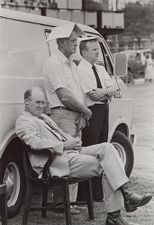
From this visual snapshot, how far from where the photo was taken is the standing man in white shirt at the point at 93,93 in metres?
6.32

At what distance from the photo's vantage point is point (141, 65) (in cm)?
4250

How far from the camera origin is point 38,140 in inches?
208

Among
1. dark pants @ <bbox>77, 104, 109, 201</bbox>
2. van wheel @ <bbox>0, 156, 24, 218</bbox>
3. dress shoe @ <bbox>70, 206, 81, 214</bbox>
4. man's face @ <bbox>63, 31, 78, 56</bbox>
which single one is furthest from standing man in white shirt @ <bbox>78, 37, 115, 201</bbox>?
van wheel @ <bbox>0, 156, 24, 218</bbox>

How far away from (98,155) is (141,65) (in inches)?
1472

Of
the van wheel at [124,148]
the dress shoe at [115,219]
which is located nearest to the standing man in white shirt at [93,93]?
the dress shoe at [115,219]

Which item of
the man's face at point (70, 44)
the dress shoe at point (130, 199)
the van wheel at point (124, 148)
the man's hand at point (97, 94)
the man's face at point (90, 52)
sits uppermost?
the man's face at point (70, 44)

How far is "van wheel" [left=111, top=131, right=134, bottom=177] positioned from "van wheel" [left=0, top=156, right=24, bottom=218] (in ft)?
6.90

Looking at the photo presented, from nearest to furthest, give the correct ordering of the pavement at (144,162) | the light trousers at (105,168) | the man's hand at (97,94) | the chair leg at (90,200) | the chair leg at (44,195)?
the light trousers at (105,168) < the chair leg at (44,195) < the chair leg at (90,200) < the pavement at (144,162) < the man's hand at (97,94)

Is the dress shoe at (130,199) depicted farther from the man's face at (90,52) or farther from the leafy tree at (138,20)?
the leafy tree at (138,20)

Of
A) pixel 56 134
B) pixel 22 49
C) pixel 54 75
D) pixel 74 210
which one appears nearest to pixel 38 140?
pixel 56 134

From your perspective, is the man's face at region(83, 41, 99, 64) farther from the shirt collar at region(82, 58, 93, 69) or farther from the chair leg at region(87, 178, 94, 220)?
the chair leg at region(87, 178, 94, 220)

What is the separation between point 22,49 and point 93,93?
87 cm

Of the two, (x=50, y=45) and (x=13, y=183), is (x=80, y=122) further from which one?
(x=50, y=45)

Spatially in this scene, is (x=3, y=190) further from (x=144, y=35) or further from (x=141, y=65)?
(x=144, y=35)
